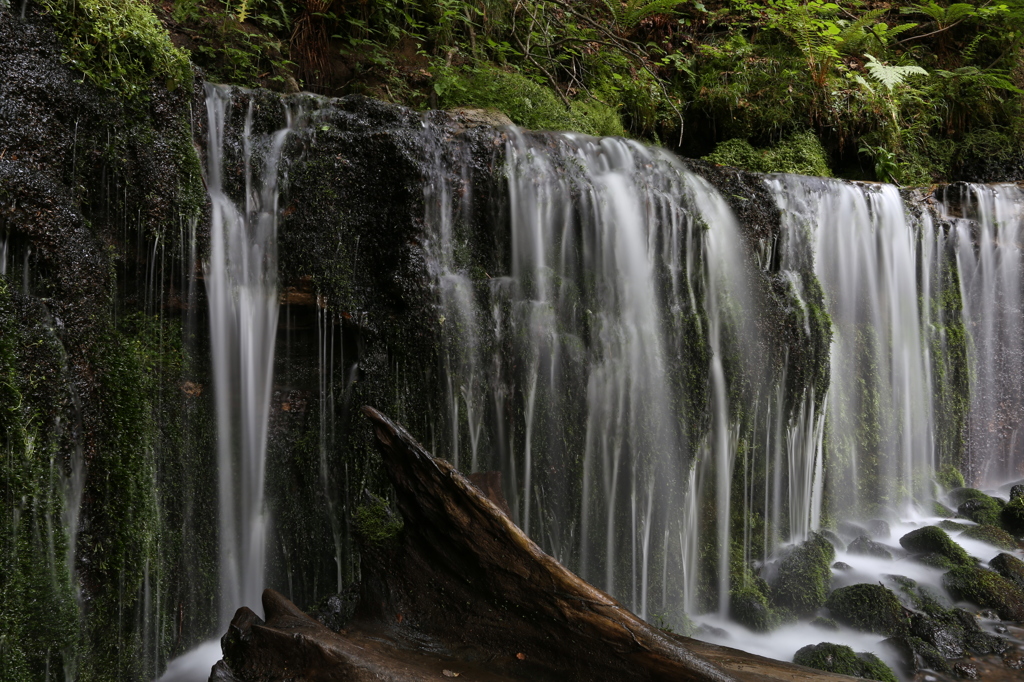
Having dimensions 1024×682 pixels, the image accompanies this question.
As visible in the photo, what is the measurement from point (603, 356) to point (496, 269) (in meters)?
1.00

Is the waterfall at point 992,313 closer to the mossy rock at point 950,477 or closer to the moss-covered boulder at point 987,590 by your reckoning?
the mossy rock at point 950,477

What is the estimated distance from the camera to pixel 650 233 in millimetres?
5227

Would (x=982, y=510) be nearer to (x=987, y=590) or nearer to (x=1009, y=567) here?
(x=1009, y=567)

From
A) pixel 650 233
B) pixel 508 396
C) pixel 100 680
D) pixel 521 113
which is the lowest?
pixel 100 680

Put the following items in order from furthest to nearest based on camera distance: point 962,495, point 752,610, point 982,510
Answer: point 962,495 → point 982,510 → point 752,610

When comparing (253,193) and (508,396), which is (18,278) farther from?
(508,396)

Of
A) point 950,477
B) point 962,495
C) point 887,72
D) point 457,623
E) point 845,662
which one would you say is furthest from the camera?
point 887,72

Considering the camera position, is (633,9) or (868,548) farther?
(633,9)

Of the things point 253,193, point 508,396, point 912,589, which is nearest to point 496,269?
point 508,396

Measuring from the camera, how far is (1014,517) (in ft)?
22.1

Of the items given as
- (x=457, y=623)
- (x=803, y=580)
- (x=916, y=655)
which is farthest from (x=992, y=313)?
(x=457, y=623)

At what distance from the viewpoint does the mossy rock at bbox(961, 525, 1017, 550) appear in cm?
620

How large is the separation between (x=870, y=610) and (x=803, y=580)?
19.9 inches

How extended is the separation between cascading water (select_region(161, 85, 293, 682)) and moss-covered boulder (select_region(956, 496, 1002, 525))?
681cm
